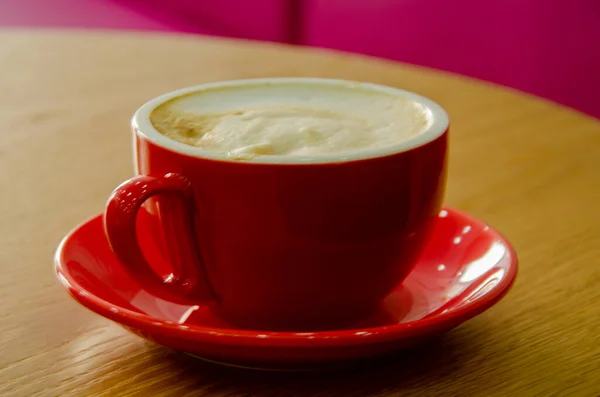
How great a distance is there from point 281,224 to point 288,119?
7 centimetres

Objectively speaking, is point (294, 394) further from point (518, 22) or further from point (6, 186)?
point (518, 22)

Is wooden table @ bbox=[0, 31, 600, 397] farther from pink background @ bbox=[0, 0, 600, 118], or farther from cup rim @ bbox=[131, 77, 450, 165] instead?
pink background @ bbox=[0, 0, 600, 118]

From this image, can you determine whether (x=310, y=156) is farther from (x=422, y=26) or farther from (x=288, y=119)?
(x=422, y=26)

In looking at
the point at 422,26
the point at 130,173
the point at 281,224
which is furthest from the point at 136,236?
the point at 422,26

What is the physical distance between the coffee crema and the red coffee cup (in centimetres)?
2

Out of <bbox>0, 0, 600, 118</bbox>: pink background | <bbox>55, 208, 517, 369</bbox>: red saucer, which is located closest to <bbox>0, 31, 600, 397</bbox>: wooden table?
<bbox>55, 208, 517, 369</bbox>: red saucer

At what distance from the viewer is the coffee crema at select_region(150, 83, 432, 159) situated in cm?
36

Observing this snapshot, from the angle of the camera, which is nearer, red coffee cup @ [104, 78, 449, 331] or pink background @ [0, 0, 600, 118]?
red coffee cup @ [104, 78, 449, 331]

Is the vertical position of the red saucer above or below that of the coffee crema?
below

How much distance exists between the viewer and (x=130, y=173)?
0.59 m

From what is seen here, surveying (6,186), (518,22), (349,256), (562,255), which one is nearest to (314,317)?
(349,256)

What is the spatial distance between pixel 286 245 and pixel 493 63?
119 centimetres

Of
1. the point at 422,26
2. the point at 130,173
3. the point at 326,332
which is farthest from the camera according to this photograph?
the point at 422,26

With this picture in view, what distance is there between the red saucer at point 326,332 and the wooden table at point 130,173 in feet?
0.06
